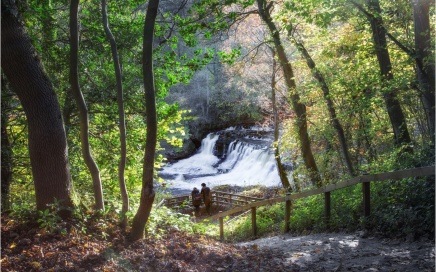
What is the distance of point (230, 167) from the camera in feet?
108

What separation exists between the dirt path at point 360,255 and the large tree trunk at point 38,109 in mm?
3751

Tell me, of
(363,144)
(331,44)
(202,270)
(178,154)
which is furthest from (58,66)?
(178,154)

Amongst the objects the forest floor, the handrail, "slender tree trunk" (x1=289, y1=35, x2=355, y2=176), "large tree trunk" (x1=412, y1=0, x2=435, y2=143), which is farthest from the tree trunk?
the handrail

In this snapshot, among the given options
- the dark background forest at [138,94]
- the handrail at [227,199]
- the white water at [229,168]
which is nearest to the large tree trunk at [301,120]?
the dark background forest at [138,94]

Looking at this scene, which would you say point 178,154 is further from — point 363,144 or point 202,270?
point 202,270

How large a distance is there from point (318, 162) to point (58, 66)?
1160 centimetres

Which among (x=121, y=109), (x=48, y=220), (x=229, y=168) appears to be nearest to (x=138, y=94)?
(x=121, y=109)

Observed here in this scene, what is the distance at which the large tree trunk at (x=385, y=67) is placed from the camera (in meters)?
8.11

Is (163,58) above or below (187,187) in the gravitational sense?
above

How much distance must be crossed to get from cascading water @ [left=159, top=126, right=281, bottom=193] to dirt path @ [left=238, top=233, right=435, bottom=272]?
19.5 m

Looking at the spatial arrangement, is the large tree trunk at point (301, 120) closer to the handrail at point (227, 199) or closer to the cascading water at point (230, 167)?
the handrail at point (227, 199)

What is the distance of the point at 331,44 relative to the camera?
10391 millimetres

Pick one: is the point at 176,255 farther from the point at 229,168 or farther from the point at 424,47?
the point at 229,168

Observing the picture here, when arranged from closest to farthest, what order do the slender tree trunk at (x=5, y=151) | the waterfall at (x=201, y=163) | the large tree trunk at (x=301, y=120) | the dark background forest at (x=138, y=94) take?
1. the dark background forest at (x=138, y=94)
2. the slender tree trunk at (x=5, y=151)
3. the large tree trunk at (x=301, y=120)
4. the waterfall at (x=201, y=163)
